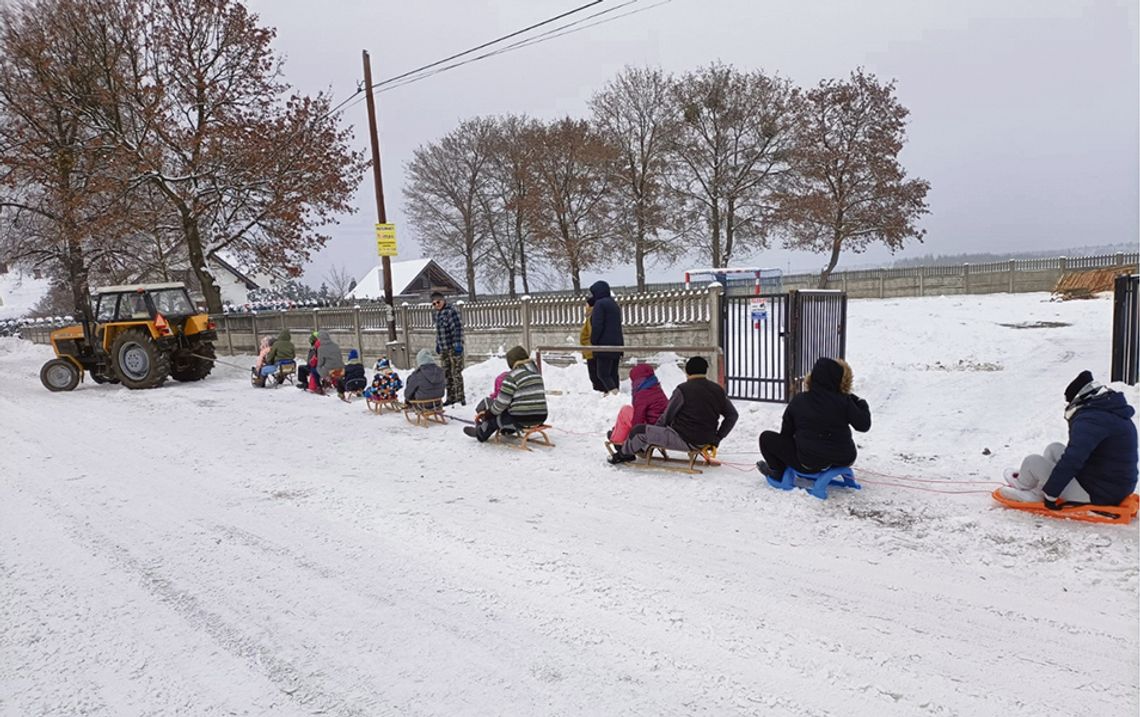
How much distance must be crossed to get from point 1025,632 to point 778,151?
29.6 metres

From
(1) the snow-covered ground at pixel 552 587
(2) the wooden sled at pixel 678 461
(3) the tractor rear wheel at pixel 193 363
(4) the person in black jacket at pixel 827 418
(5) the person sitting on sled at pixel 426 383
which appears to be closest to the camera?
(1) the snow-covered ground at pixel 552 587

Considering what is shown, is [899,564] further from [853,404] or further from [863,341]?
[863,341]

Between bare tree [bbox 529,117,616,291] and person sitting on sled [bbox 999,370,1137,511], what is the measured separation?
1159 inches

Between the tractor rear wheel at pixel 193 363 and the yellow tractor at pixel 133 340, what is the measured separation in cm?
2

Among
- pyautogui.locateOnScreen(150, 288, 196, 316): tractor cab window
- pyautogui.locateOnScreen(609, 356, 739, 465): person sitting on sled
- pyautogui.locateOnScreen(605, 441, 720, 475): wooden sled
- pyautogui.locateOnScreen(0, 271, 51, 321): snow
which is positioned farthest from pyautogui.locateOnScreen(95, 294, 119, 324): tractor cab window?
pyautogui.locateOnScreen(0, 271, 51, 321): snow

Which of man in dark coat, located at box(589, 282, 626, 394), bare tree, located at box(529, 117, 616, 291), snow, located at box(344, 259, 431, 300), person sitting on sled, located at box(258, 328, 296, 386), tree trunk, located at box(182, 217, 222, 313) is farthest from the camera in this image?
snow, located at box(344, 259, 431, 300)

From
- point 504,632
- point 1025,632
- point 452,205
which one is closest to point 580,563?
point 504,632

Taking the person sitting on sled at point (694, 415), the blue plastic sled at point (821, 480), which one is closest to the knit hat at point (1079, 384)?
the blue plastic sled at point (821, 480)

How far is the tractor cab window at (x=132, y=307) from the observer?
13.7 m

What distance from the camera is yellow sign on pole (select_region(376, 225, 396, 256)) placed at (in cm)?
1397

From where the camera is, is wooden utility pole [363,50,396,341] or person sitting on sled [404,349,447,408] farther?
wooden utility pole [363,50,396,341]

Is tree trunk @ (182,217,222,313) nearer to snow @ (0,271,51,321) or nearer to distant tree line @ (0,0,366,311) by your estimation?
distant tree line @ (0,0,366,311)

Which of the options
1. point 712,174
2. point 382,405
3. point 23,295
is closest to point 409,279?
point 712,174

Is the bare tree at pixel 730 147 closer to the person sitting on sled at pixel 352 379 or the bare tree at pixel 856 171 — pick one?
the bare tree at pixel 856 171
